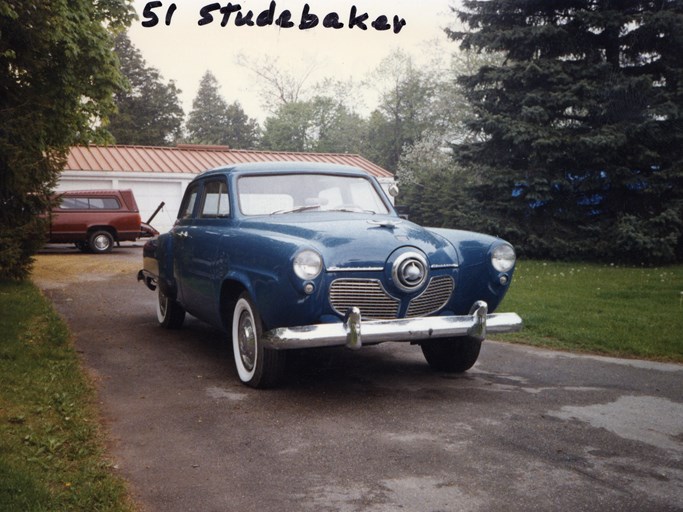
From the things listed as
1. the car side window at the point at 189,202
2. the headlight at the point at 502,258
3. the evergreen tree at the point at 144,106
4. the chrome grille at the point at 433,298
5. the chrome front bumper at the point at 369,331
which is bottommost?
the chrome front bumper at the point at 369,331

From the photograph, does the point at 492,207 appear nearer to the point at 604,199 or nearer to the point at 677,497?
the point at 604,199

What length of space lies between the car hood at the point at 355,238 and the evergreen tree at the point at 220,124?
66826mm

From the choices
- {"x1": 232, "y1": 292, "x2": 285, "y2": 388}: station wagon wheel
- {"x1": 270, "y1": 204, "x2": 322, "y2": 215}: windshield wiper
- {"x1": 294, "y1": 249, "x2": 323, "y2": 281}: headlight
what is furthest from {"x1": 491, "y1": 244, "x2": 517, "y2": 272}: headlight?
{"x1": 232, "y1": 292, "x2": 285, "y2": 388}: station wagon wheel

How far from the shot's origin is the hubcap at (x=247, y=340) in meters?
5.35

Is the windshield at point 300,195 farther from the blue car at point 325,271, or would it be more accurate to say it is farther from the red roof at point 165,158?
the red roof at point 165,158

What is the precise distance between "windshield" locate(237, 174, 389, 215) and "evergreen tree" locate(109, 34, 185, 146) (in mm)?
47566

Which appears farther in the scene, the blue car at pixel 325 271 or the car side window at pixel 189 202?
the car side window at pixel 189 202

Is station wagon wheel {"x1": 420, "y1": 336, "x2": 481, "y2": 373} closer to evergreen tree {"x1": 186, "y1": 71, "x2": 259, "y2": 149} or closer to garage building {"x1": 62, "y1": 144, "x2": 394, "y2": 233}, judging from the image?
garage building {"x1": 62, "y1": 144, "x2": 394, "y2": 233}

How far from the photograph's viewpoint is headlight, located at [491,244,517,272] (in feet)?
17.8

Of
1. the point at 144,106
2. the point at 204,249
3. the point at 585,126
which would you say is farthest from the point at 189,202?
the point at 144,106

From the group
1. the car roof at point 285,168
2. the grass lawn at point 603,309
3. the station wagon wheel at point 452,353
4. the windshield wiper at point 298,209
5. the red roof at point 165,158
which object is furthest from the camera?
the red roof at point 165,158

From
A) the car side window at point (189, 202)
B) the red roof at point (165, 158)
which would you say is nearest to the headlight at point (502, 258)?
the car side window at point (189, 202)

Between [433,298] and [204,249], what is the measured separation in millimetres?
2129

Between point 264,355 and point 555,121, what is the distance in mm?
14187
